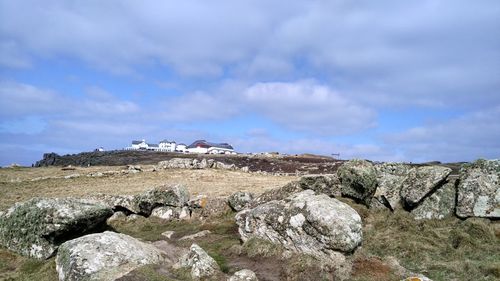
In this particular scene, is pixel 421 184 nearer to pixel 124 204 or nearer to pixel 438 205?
pixel 438 205

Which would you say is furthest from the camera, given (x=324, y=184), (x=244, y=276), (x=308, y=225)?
(x=324, y=184)

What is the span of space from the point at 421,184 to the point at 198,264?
447 inches

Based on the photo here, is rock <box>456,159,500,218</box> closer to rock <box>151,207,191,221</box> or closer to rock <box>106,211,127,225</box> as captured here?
rock <box>151,207,191,221</box>

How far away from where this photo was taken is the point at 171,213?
74.7 ft

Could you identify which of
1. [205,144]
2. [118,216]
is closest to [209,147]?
[205,144]

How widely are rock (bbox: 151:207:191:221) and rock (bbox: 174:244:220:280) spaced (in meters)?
9.54

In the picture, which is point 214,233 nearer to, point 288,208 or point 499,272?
point 288,208

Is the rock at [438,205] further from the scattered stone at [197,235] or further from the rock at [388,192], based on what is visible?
the scattered stone at [197,235]

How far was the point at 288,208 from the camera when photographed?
49.6 ft

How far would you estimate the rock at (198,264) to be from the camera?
12.4 m

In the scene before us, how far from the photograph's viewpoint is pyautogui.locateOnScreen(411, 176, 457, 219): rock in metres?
Answer: 18.4

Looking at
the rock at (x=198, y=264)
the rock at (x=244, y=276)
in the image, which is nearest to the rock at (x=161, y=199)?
the rock at (x=198, y=264)

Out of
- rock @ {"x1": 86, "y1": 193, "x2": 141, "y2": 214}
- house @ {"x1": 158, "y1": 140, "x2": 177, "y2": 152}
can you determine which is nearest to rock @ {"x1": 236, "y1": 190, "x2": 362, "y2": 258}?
rock @ {"x1": 86, "y1": 193, "x2": 141, "y2": 214}

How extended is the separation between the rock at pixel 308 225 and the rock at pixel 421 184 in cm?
578
